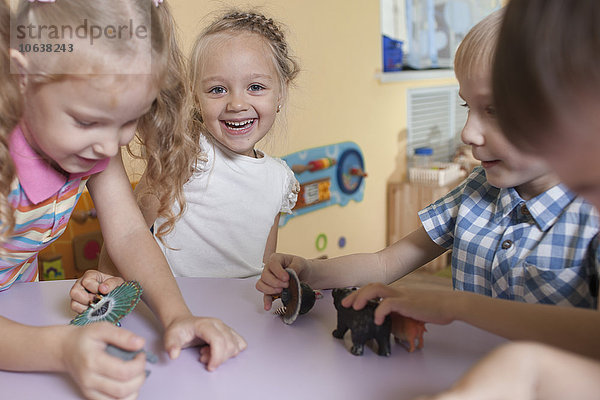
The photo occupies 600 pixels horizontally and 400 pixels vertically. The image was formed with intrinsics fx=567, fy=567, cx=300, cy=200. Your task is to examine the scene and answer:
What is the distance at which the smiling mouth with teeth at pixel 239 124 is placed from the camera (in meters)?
1.30

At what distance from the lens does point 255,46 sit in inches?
51.1

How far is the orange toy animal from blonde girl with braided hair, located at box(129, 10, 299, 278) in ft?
2.40

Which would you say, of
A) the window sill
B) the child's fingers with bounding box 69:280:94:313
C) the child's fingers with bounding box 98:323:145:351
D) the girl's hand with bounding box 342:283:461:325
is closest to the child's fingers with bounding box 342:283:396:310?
the girl's hand with bounding box 342:283:461:325

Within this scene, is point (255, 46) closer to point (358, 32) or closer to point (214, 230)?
point (214, 230)

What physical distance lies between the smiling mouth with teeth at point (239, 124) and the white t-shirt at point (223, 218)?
0.06 m

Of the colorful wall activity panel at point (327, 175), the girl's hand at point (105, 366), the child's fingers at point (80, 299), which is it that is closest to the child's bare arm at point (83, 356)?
the girl's hand at point (105, 366)

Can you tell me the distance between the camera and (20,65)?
0.71 m

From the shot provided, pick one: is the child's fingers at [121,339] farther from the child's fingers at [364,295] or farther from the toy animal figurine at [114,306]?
the child's fingers at [364,295]

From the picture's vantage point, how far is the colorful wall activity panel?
236cm

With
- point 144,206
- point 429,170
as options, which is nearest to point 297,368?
point 144,206

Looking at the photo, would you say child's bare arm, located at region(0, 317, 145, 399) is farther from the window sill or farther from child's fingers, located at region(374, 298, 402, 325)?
Result: the window sill

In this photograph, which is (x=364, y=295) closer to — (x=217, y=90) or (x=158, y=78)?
(x=158, y=78)

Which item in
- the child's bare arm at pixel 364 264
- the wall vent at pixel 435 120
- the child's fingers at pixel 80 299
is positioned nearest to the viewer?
the child's fingers at pixel 80 299

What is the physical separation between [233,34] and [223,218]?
43 cm
